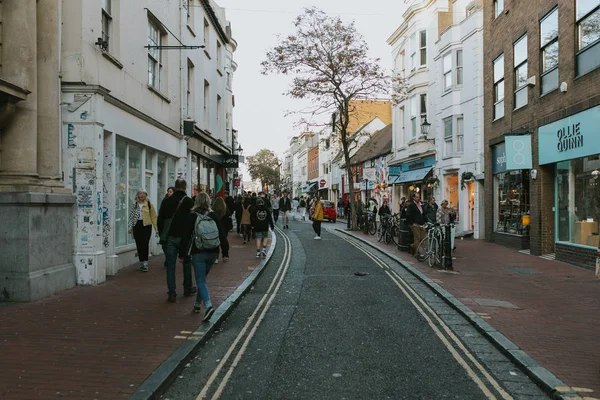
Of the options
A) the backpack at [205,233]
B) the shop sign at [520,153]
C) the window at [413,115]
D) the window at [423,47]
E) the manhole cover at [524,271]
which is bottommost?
the manhole cover at [524,271]

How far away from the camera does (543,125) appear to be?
48.6 ft

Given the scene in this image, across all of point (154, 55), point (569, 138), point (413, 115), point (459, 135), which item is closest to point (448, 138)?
point (459, 135)

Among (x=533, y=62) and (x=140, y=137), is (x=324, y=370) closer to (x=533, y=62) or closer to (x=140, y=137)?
(x=140, y=137)

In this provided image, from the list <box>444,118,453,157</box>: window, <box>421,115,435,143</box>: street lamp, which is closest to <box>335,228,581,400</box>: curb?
<box>444,118,453,157</box>: window

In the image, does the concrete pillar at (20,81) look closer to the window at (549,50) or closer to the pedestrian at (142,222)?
the pedestrian at (142,222)

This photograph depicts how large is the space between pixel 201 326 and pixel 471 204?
19.1m

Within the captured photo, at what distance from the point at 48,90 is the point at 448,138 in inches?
780

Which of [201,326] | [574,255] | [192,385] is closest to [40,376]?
[192,385]

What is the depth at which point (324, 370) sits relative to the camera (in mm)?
5191

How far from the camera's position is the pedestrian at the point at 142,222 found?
11336 millimetres

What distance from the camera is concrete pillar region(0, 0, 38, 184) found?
324 inches

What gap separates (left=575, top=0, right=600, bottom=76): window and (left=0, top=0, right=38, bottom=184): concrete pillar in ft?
39.4

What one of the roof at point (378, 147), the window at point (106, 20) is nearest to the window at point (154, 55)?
the window at point (106, 20)

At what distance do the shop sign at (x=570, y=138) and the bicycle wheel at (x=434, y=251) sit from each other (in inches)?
162
